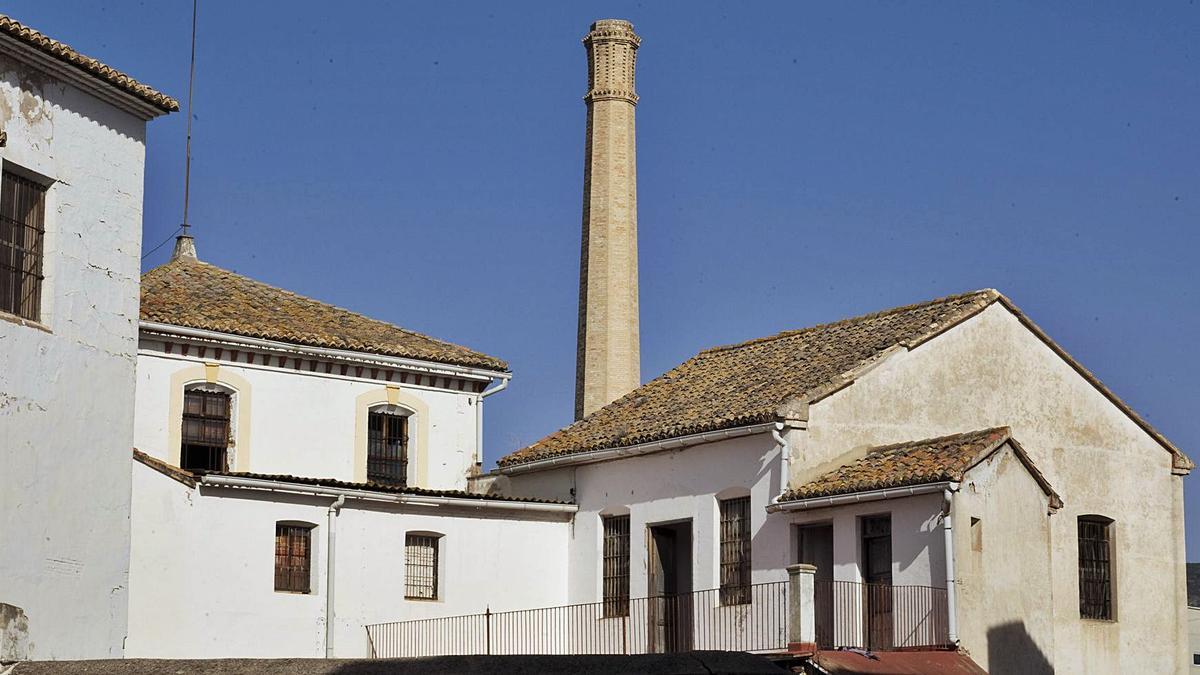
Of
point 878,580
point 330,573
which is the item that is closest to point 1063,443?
point 878,580

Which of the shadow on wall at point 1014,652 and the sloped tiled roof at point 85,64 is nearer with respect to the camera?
the sloped tiled roof at point 85,64

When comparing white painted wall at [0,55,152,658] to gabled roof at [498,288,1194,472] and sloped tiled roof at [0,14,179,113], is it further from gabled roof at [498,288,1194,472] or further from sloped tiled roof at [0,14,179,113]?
gabled roof at [498,288,1194,472]

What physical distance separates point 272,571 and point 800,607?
8.23 metres

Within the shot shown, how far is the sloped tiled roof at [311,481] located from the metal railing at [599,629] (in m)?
1.97

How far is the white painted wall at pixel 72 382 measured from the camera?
60.6 feet

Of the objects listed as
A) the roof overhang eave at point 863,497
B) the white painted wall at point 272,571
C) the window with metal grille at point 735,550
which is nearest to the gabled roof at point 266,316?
the white painted wall at point 272,571

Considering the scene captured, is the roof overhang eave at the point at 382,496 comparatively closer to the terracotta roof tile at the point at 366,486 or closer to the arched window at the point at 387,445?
the terracotta roof tile at the point at 366,486

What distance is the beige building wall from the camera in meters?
28.0

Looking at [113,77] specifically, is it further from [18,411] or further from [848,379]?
[848,379]

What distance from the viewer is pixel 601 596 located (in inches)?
1205

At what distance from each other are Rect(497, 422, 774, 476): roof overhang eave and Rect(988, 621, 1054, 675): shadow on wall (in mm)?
4594

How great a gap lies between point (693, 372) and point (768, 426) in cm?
636

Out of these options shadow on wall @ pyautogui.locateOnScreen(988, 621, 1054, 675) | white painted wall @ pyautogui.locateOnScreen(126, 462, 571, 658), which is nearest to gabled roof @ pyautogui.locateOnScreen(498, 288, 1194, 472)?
white painted wall @ pyautogui.locateOnScreen(126, 462, 571, 658)

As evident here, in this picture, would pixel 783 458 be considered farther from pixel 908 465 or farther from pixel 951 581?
pixel 951 581
